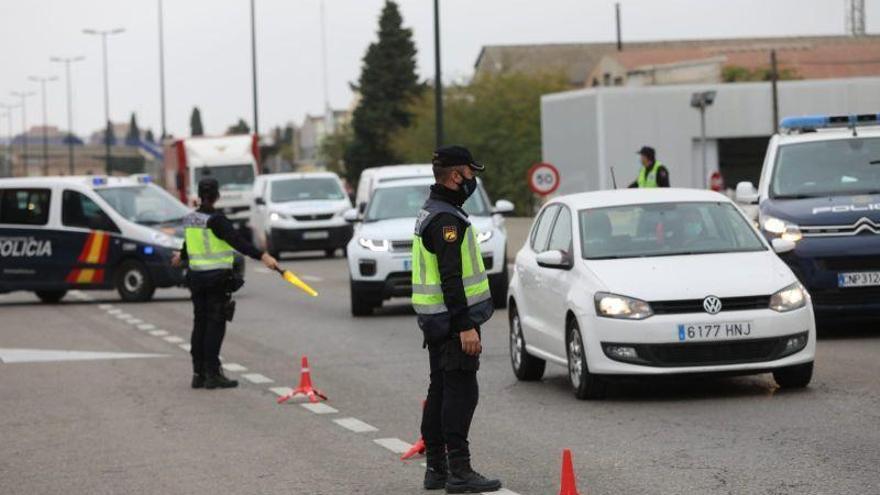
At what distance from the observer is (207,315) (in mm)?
16016

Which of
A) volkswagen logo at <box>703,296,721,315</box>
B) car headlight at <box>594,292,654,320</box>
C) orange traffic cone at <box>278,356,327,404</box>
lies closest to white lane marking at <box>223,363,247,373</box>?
orange traffic cone at <box>278,356,327,404</box>

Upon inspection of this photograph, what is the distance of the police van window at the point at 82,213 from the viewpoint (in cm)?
2944

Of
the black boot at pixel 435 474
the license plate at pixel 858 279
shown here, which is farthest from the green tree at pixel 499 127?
the black boot at pixel 435 474

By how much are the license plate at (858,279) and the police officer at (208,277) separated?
17.7ft

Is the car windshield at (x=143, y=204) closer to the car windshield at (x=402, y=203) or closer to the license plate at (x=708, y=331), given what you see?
the car windshield at (x=402, y=203)

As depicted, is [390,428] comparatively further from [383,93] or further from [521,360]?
[383,93]

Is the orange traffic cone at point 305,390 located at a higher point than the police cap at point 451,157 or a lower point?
lower

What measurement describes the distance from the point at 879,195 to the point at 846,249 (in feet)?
2.63

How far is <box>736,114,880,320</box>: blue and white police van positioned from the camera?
691 inches

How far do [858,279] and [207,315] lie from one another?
5837mm

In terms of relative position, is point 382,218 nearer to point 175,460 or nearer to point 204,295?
point 204,295

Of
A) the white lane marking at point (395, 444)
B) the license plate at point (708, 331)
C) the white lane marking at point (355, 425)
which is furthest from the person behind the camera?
the license plate at point (708, 331)

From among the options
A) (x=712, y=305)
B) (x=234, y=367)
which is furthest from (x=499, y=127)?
(x=712, y=305)

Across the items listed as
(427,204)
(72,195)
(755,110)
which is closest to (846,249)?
(427,204)
